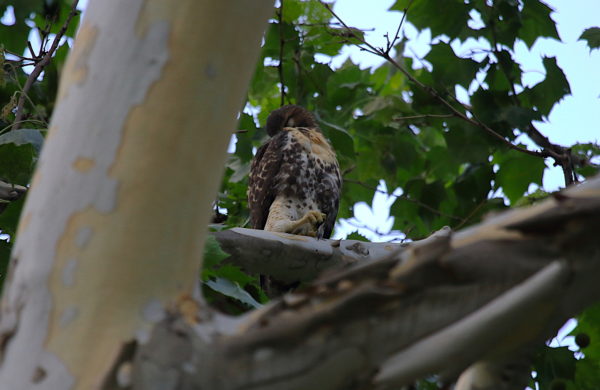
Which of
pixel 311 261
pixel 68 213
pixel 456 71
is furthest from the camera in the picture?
pixel 456 71

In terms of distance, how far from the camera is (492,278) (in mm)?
1109

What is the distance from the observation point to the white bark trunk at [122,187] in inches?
46.0

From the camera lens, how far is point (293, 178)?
15.9 ft

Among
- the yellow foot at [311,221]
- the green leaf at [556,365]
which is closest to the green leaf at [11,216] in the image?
the green leaf at [556,365]

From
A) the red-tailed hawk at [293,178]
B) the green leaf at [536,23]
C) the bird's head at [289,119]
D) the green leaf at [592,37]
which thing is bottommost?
the red-tailed hawk at [293,178]

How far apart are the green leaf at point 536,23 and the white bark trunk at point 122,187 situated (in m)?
3.48

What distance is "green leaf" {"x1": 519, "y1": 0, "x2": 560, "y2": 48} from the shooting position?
4.43m

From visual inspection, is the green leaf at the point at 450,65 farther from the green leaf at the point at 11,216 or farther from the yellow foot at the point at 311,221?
the green leaf at the point at 11,216

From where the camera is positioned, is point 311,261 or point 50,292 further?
point 311,261

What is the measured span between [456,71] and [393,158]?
0.90 m

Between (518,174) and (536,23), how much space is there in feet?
2.90

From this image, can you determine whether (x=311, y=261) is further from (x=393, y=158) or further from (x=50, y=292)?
(x=393, y=158)

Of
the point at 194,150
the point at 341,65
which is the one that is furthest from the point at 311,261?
the point at 341,65

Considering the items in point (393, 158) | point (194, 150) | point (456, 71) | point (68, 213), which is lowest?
point (68, 213)
